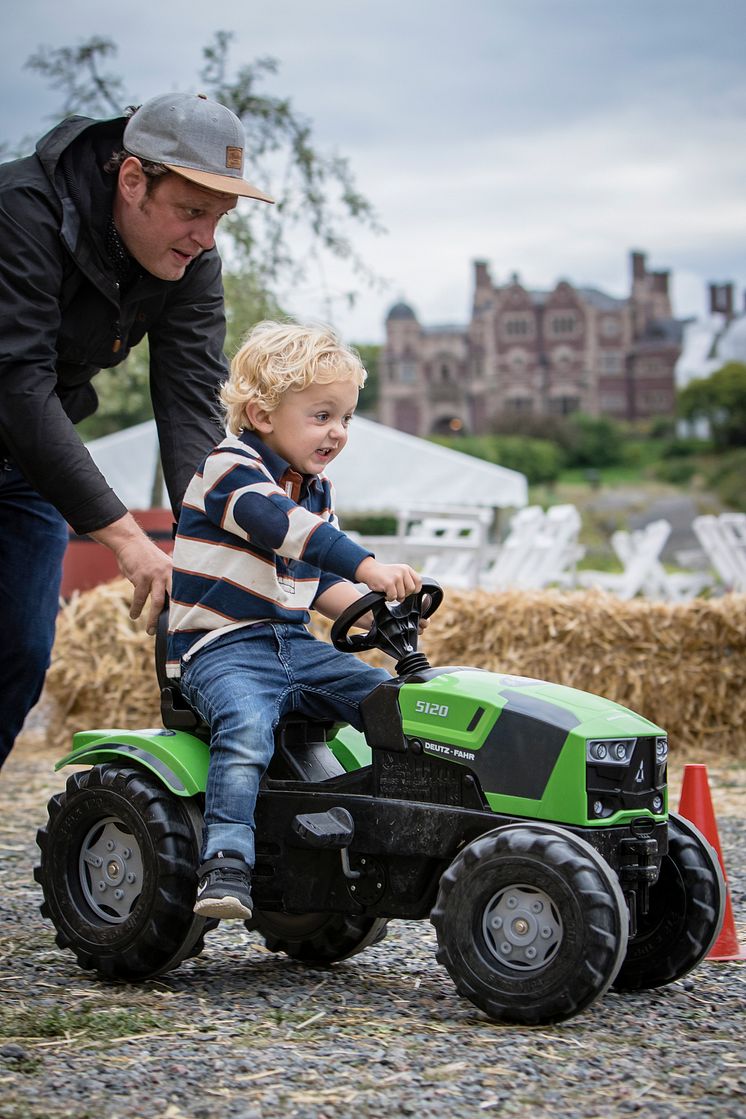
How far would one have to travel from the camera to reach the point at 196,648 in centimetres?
313

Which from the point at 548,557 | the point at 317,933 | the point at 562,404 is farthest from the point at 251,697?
the point at 562,404

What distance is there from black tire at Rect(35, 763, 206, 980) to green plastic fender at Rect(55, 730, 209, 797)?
0.15 ft

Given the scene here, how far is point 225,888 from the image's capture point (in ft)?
9.34

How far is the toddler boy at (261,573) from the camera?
2955mm

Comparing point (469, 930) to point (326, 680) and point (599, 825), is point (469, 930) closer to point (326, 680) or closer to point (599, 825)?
point (599, 825)

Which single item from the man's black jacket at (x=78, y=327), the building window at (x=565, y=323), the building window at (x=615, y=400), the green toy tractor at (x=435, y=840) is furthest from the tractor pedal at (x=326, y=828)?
the building window at (x=565, y=323)

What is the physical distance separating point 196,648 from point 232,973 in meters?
0.83

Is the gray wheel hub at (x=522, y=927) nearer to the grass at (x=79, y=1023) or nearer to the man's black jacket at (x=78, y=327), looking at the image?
the grass at (x=79, y=1023)

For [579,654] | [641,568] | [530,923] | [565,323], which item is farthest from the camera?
[565,323]

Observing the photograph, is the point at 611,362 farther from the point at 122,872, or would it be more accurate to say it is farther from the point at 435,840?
the point at 435,840

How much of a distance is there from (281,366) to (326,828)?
1048 mm

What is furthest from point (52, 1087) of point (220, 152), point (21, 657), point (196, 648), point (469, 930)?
point (220, 152)

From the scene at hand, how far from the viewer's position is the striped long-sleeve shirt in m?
3.04

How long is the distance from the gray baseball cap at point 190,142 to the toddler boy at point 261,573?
398 mm
